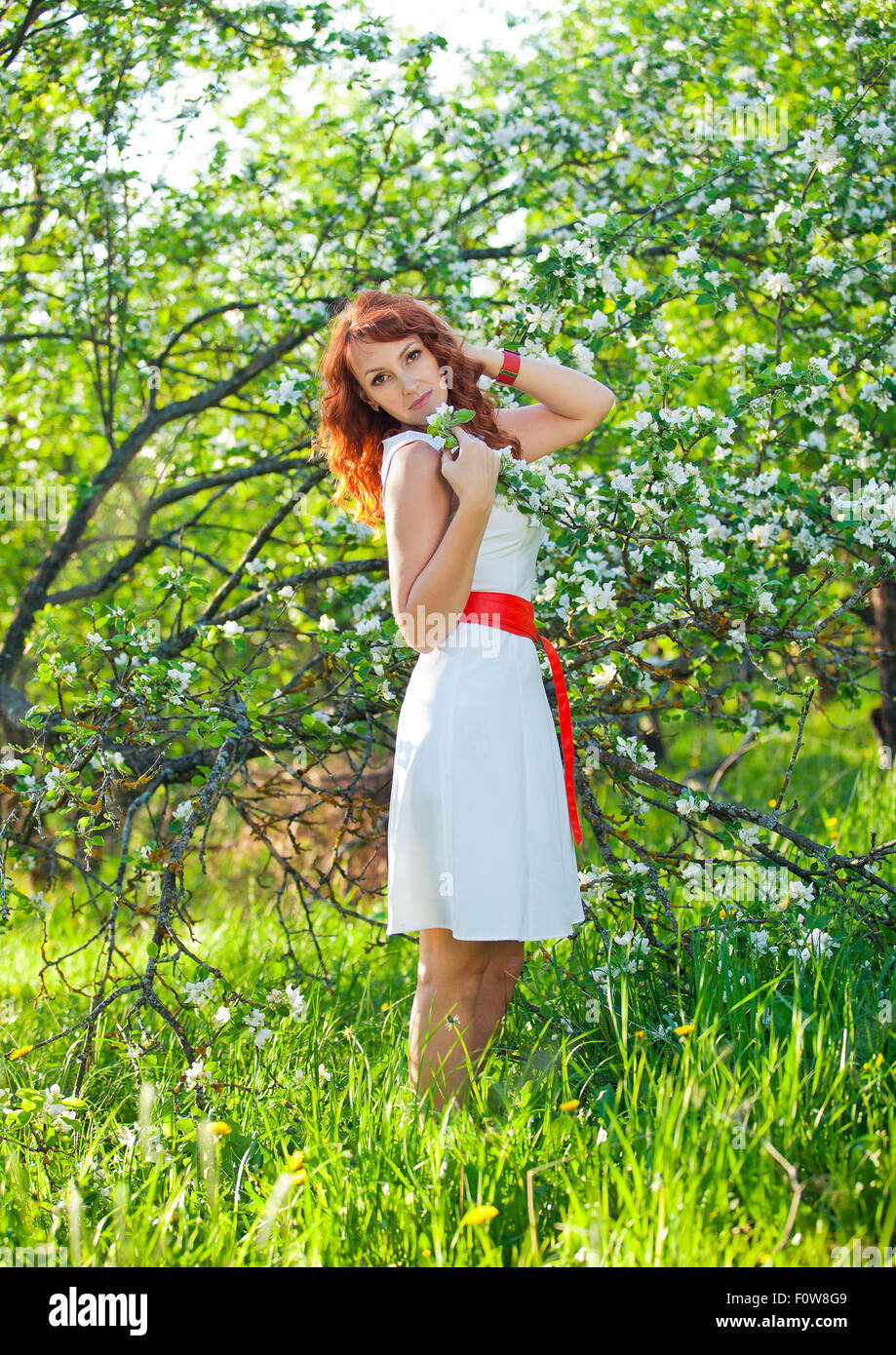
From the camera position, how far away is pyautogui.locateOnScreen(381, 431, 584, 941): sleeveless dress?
92.7 inches

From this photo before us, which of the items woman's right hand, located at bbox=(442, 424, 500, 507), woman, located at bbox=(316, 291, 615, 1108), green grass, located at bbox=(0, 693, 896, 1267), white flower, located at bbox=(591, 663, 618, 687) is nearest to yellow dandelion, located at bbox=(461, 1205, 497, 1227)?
green grass, located at bbox=(0, 693, 896, 1267)

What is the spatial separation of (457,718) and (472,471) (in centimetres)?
54

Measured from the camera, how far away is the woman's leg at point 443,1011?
2381 mm

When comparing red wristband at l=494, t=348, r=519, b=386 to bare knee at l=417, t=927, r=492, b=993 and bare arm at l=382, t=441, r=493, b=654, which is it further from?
bare knee at l=417, t=927, r=492, b=993

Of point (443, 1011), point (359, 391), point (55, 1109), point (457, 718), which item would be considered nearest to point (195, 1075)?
point (55, 1109)

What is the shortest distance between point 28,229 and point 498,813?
497cm

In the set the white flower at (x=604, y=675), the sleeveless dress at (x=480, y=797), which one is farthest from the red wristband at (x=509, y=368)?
the white flower at (x=604, y=675)

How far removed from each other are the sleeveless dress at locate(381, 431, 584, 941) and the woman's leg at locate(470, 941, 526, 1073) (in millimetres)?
186

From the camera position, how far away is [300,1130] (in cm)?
254

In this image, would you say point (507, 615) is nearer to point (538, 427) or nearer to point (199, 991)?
point (538, 427)

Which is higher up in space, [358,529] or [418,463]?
[358,529]
